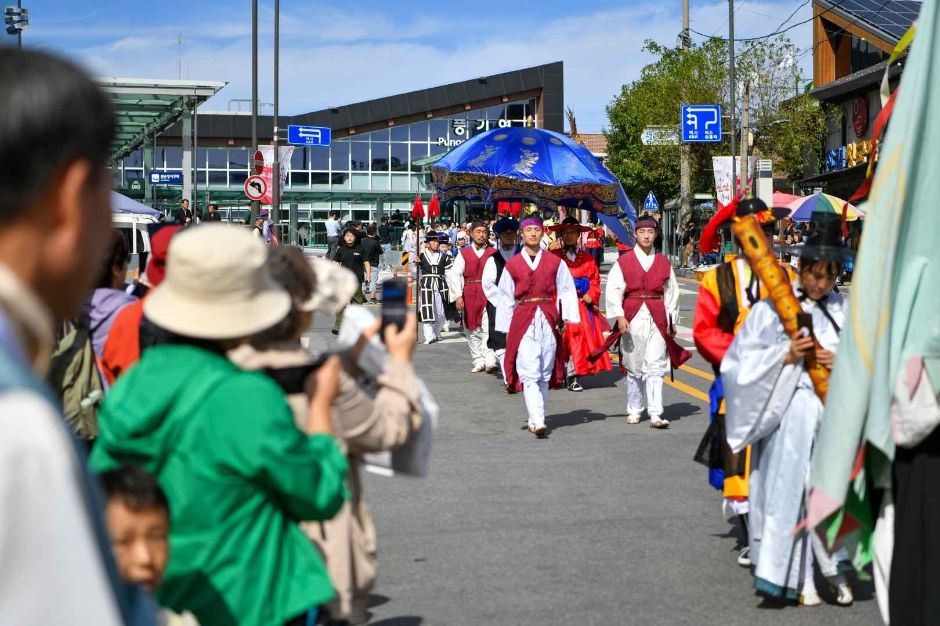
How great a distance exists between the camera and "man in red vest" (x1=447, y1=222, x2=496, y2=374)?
14877 mm

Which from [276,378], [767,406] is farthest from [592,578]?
[276,378]

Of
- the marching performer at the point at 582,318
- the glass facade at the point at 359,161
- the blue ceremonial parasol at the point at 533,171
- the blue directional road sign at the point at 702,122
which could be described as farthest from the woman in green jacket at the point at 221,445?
the glass facade at the point at 359,161

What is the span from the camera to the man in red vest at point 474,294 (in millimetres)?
14877

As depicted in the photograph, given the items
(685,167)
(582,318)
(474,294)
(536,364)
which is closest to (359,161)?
(685,167)

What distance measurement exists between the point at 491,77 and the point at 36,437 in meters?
59.0

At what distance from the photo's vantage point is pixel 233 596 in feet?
9.30

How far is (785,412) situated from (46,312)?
16.0ft

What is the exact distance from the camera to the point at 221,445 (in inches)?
106

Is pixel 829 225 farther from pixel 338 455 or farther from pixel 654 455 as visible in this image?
pixel 654 455

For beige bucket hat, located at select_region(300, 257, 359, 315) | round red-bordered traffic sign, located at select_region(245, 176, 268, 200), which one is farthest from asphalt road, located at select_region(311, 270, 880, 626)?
round red-bordered traffic sign, located at select_region(245, 176, 268, 200)

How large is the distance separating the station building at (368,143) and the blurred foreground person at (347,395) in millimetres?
54923

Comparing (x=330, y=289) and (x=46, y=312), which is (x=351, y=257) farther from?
(x=46, y=312)

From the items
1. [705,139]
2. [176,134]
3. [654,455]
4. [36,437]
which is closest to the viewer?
[36,437]

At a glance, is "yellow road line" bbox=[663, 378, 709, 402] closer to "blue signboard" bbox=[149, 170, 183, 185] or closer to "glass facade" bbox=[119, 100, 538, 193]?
"blue signboard" bbox=[149, 170, 183, 185]
